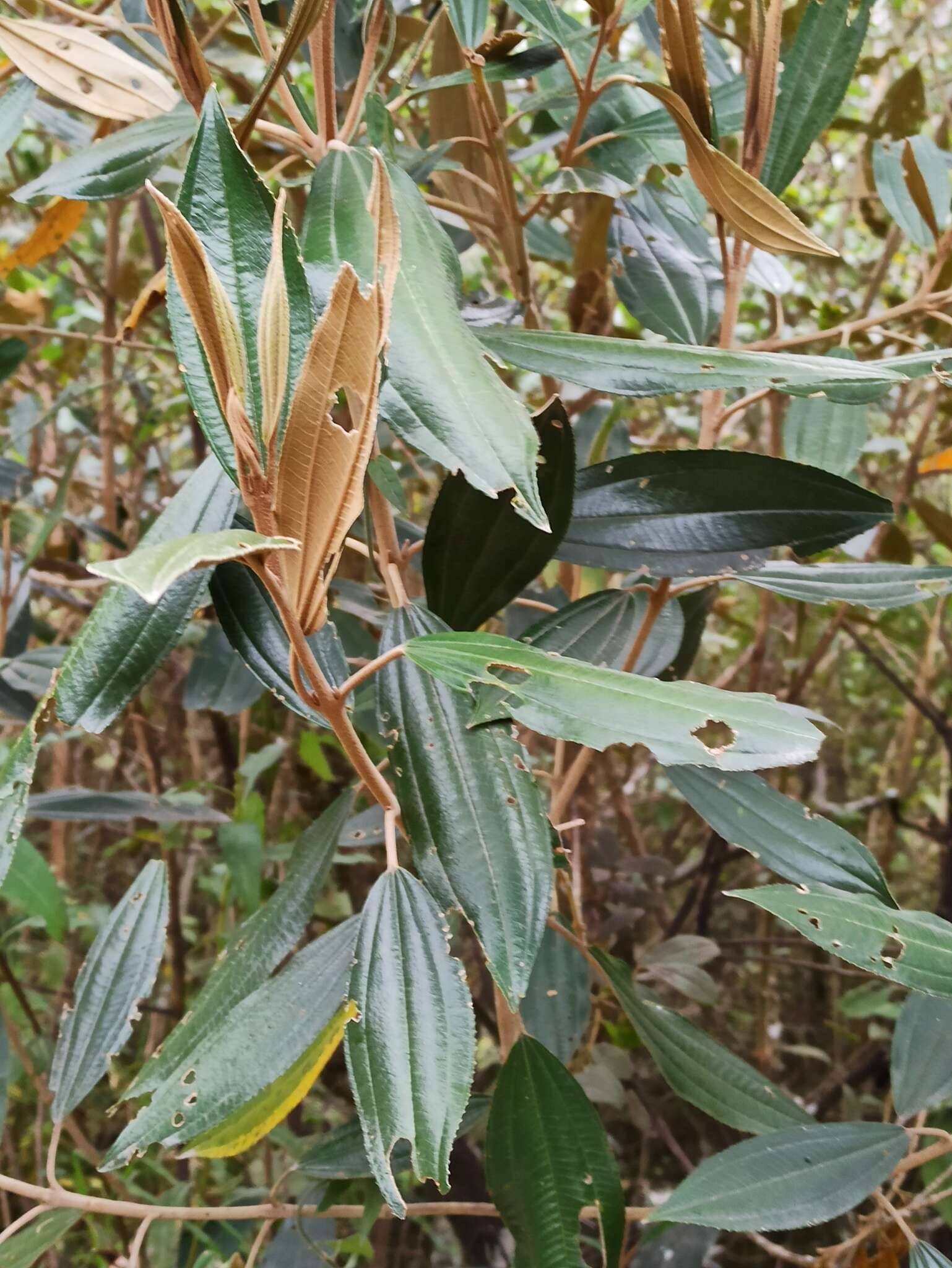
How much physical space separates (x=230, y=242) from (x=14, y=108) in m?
0.36

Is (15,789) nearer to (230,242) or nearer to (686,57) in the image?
(230,242)

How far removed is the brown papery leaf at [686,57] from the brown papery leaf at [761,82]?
4 centimetres

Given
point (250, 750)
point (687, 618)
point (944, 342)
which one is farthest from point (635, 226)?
point (250, 750)

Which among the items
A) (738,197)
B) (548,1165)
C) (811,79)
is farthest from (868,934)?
(811,79)

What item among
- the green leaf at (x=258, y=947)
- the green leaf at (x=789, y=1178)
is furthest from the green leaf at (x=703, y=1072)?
the green leaf at (x=258, y=947)

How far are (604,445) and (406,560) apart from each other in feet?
0.69

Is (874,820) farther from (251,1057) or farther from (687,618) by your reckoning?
(251,1057)

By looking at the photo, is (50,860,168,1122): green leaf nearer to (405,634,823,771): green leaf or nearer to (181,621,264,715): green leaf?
(181,621,264,715): green leaf

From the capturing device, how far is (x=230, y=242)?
0.97 feet

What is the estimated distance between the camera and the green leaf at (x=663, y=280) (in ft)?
1.74

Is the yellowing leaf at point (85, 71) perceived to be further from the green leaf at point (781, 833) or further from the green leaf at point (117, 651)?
the green leaf at point (781, 833)

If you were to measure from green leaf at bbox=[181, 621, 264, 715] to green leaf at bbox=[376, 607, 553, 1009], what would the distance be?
0.35 metres

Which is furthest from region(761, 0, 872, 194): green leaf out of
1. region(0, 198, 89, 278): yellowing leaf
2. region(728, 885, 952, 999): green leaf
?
region(0, 198, 89, 278): yellowing leaf

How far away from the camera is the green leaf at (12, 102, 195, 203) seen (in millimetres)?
420
